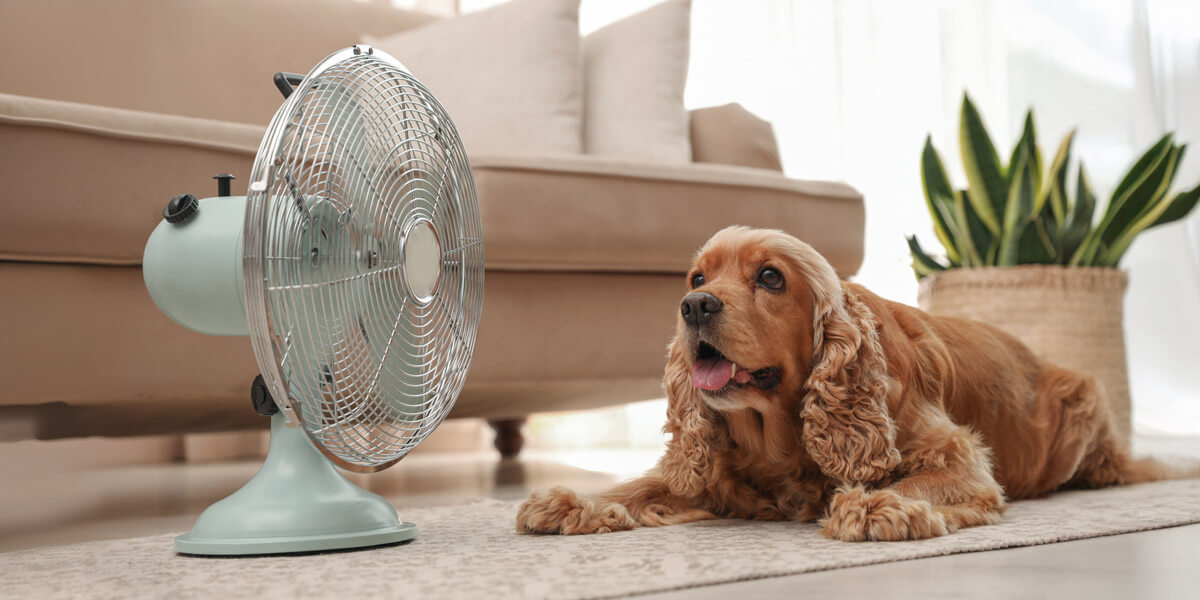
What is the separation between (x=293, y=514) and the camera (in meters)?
1.36

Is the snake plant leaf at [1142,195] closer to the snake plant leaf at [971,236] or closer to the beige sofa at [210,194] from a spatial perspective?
the snake plant leaf at [971,236]

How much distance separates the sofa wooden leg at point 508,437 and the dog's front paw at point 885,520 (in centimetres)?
231

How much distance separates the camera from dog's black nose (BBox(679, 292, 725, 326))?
142 cm

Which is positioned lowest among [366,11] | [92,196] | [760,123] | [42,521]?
[42,521]

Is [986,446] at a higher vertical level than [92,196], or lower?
lower

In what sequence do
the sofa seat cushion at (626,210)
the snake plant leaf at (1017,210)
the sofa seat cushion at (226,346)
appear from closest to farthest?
the sofa seat cushion at (226,346)
the sofa seat cushion at (626,210)
the snake plant leaf at (1017,210)

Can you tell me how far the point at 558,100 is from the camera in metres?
2.87

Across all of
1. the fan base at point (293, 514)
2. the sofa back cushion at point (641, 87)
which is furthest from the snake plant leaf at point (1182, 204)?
the fan base at point (293, 514)

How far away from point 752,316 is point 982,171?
1.68 meters

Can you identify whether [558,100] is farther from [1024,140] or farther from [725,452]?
[725,452]

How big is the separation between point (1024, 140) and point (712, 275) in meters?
1.62

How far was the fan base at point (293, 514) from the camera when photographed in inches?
53.0

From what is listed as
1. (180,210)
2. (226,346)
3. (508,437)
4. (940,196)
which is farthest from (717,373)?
(508,437)

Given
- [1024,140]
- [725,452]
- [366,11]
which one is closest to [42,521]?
[725,452]
